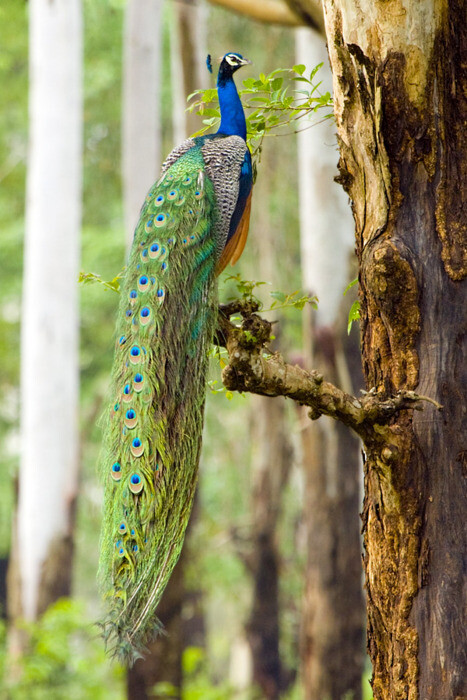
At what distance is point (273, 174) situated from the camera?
15305 mm

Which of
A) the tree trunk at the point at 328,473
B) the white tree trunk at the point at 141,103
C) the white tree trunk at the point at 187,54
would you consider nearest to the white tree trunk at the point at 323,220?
the tree trunk at the point at 328,473

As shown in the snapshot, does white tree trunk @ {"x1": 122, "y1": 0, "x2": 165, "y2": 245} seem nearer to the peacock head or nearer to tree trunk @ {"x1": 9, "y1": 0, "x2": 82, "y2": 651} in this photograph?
tree trunk @ {"x1": 9, "y1": 0, "x2": 82, "y2": 651}

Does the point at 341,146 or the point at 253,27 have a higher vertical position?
the point at 253,27

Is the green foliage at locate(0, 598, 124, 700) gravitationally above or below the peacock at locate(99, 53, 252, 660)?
below

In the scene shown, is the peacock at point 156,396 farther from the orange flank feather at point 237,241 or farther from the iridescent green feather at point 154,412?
the orange flank feather at point 237,241

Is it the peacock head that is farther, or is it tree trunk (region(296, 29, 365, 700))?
tree trunk (region(296, 29, 365, 700))

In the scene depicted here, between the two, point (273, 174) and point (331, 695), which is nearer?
point (331, 695)

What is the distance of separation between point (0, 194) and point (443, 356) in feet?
61.0

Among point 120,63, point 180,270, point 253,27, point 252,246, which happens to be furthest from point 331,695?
point 120,63

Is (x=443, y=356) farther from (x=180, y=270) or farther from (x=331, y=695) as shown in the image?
(x=331, y=695)

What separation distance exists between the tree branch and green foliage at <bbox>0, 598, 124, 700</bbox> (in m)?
6.79

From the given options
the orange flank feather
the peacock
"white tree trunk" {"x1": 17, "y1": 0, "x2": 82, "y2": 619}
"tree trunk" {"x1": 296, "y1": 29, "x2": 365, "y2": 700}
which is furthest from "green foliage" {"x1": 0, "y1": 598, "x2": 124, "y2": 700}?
the peacock

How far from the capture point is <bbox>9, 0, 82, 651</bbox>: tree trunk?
11516 mm

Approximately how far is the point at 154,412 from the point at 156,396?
0.06 m
